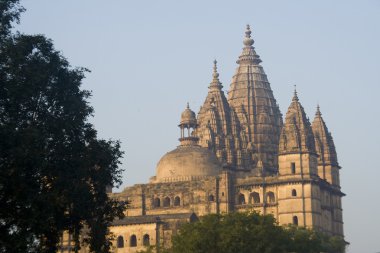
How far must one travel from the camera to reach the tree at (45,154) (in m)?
39.0

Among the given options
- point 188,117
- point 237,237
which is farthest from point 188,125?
point 237,237

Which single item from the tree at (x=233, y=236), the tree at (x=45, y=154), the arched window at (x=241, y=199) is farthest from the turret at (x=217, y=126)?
the tree at (x=45, y=154)

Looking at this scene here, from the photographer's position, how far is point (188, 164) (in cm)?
10231

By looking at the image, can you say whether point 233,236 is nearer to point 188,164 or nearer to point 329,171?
point 188,164

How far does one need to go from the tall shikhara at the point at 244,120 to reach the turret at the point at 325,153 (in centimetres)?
549

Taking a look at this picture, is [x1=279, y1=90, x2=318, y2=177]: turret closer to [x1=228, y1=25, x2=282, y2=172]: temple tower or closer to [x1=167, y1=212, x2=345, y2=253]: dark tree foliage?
[x1=228, y1=25, x2=282, y2=172]: temple tower

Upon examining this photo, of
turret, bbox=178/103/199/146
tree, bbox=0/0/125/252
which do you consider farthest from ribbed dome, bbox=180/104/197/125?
tree, bbox=0/0/125/252

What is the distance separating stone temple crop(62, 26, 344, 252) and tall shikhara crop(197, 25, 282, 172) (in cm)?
11

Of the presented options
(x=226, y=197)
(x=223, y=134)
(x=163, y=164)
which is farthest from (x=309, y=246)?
(x=223, y=134)

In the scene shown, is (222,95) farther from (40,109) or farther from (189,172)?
(40,109)

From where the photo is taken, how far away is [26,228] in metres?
39.2

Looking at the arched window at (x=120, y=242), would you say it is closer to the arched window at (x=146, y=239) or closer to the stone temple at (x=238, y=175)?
the stone temple at (x=238, y=175)

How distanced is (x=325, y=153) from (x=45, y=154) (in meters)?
71.9

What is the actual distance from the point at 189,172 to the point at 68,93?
59126mm
